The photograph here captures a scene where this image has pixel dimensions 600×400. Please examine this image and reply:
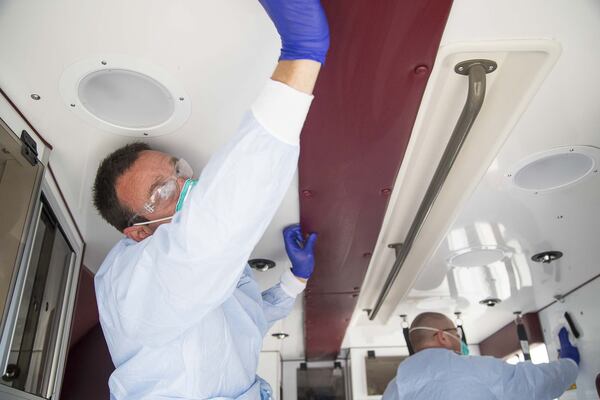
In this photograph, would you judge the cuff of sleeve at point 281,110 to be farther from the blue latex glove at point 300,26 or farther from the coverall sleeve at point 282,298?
the coverall sleeve at point 282,298

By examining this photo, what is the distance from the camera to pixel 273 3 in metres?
0.90

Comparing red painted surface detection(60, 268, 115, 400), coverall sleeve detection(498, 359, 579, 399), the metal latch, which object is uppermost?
the metal latch

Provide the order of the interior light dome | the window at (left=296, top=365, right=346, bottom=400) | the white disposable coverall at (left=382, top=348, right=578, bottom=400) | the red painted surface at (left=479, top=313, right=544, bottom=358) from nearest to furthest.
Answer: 1. the interior light dome
2. the white disposable coverall at (left=382, top=348, right=578, bottom=400)
3. the red painted surface at (left=479, top=313, right=544, bottom=358)
4. the window at (left=296, top=365, right=346, bottom=400)

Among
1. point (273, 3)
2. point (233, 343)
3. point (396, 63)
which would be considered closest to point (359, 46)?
point (396, 63)

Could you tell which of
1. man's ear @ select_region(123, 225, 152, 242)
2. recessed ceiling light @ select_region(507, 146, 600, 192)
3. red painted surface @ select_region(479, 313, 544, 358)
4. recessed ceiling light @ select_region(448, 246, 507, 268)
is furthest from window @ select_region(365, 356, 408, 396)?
man's ear @ select_region(123, 225, 152, 242)

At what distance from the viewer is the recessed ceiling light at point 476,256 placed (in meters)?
2.79

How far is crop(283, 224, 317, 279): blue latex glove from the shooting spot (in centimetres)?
225

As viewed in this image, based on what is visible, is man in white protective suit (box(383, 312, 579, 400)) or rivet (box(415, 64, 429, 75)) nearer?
rivet (box(415, 64, 429, 75))

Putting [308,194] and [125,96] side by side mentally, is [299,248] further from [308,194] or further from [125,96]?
[125,96]

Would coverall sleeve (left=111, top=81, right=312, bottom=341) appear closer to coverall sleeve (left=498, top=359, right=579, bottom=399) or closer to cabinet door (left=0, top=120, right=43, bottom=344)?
cabinet door (left=0, top=120, right=43, bottom=344)

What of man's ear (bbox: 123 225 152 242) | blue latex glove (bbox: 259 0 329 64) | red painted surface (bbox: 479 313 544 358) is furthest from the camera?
red painted surface (bbox: 479 313 544 358)

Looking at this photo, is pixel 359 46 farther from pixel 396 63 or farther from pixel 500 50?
pixel 500 50

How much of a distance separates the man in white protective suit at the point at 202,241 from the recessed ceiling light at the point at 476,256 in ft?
5.15

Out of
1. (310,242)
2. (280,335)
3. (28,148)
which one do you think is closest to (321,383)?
(280,335)
